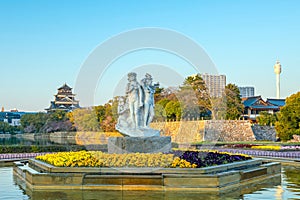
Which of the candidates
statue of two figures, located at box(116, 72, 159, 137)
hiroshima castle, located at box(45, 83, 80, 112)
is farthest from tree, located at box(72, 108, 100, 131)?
hiroshima castle, located at box(45, 83, 80, 112)

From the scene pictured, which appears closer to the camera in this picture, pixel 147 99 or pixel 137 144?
pixel 137 144

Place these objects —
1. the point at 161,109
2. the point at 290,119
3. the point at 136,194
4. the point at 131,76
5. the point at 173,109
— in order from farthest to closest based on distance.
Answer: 1. the point at 173,109
2. the point at 161,109
3. the point at 290,119
4. the point at 131,76
5. the point at 136,194

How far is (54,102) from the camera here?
93.8 meters

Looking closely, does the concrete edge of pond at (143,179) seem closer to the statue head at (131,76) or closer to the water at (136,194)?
the water at (136,194)

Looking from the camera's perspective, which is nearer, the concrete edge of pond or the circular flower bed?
the concrete edge of pond

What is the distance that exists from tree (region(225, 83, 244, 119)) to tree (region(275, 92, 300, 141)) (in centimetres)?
1106

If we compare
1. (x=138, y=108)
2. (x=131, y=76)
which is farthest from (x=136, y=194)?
(x=131, y=76)

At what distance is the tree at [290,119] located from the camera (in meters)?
34.3

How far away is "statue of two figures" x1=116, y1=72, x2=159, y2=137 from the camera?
14.2 meters

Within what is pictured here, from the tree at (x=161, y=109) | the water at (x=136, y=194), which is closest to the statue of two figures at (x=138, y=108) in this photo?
the water at (x=136, y=194)

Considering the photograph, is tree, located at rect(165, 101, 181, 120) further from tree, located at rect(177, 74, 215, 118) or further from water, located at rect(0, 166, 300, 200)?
water, located at rect(0, 166, 300, 200)

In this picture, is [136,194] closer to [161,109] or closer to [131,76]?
[131,76]

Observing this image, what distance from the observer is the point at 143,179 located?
398 inches

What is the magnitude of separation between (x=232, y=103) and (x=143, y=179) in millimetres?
38826
